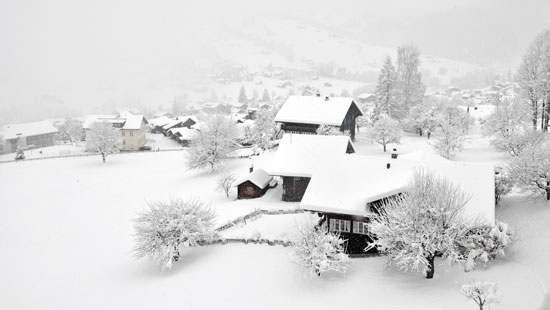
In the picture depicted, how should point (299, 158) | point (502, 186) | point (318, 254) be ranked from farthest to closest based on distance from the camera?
point (299, 158), point (502, 186), point (318, 254)

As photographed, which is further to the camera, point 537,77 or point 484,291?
point 537,77

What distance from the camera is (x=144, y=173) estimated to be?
2313 inches

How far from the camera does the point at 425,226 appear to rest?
64.2 feet

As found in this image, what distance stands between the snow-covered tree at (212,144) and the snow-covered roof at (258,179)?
12352 millimetres

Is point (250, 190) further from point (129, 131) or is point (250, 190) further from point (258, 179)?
point (129, 131)

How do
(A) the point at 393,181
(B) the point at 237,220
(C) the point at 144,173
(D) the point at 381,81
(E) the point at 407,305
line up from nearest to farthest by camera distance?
(E) the point at 407,305
(A) the point at 393,181
(B) the point at 237,220
(C) the point at 144,173
(D) the point at 381,81

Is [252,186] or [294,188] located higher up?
[294,188]

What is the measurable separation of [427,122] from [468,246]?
43.6m

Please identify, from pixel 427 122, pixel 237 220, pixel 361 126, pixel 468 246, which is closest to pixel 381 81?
pixel 361 126

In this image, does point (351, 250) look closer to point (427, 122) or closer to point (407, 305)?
point (407, 305)

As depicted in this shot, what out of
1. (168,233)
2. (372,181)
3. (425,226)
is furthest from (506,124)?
(168,233)

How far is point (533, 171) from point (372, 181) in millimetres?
9562

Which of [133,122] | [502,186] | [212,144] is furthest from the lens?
[133,122]

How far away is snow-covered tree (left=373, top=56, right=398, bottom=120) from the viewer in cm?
6981
